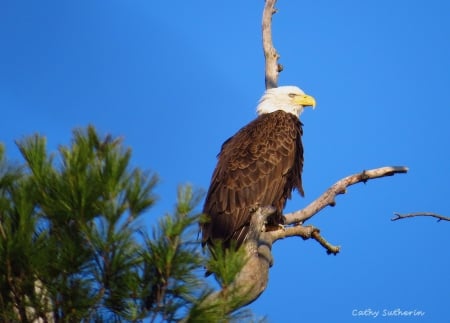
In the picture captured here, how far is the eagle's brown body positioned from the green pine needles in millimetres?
3349

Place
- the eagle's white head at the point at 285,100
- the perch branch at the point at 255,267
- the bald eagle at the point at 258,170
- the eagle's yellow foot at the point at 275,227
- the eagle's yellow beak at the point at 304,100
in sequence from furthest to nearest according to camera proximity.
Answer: the eagle's yellow beak at the point at 304,100 < the eagle's white head at the point at 285,100 < the bald eagle at the point at 258,170 < the eagle's yellow foot at the point at 275,227 < the perch branch at the point at 255,267

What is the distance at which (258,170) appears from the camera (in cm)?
707

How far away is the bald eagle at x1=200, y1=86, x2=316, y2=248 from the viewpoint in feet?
21.9

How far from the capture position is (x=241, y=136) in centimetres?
733

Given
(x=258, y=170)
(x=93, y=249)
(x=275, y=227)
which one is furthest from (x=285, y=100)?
(x=93, y=249)

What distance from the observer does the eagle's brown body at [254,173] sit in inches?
263

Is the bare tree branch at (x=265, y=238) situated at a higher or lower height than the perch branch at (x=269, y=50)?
lower

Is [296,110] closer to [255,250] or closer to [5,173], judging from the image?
[255,250]

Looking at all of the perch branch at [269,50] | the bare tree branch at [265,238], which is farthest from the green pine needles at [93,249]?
the perch branch at [269,50]

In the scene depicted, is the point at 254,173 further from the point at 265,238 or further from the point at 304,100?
the point at 265,238

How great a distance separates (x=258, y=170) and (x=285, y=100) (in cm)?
95

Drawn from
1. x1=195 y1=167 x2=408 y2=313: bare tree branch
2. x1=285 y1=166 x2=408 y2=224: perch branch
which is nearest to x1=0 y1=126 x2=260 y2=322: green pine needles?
x1=195 y1=167 x2=408 y2=313: bare tree branch

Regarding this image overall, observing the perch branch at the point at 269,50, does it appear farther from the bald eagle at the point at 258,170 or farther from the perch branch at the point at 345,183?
the perch branch at the point at 345,183

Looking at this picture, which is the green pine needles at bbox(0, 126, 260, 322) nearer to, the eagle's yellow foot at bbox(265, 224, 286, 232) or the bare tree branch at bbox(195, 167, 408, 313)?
the bare tree branch at bbox(195, 167, 408, 313)
